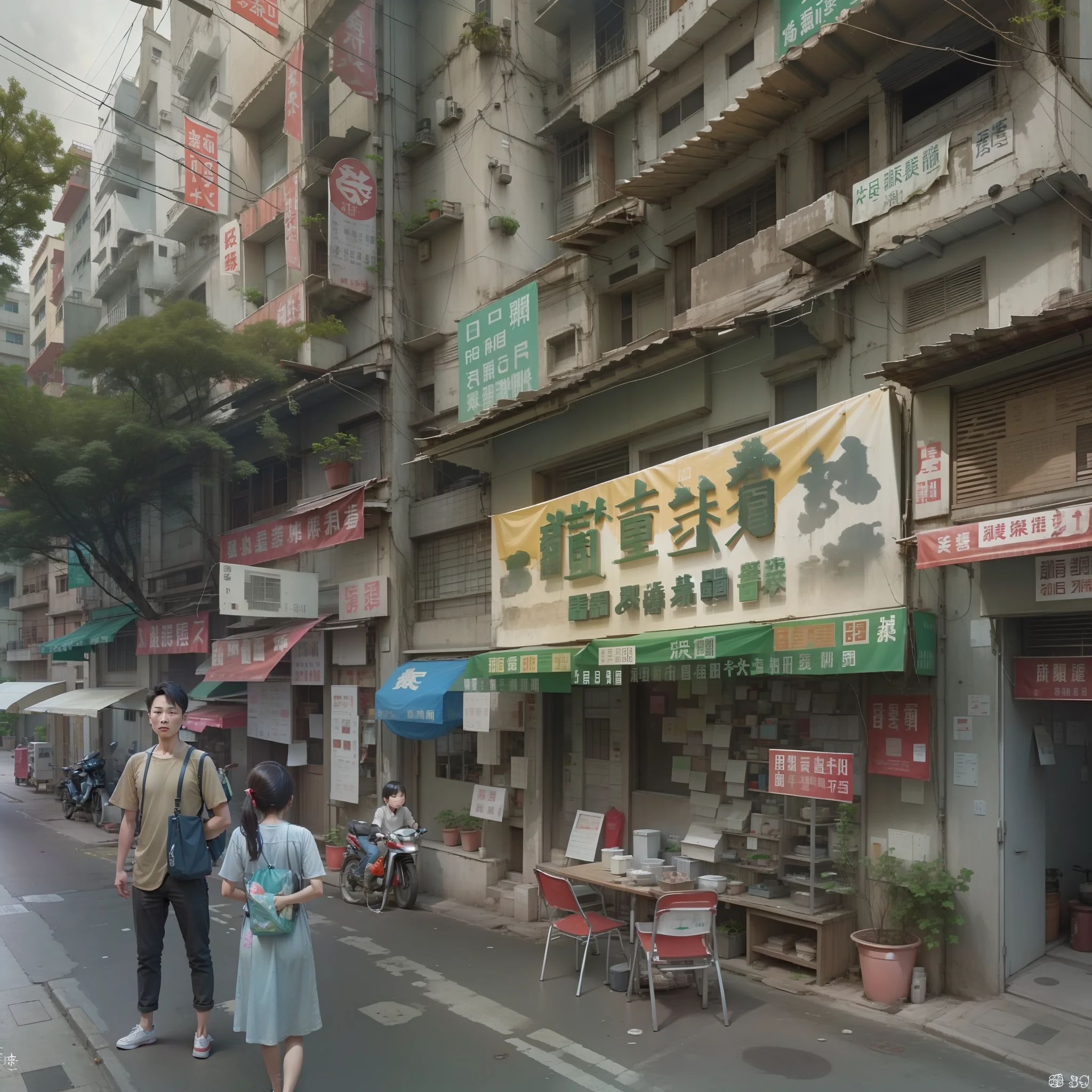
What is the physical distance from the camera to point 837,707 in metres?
8.45

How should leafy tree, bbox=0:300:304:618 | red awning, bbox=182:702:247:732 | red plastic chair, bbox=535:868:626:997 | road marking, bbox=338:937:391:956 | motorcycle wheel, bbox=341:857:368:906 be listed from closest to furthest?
red plastic chair, bbox=535:868:626:997, road marking, bbox=338:937:391:956, motorcycle wheel, bbox=341:857:368:906, leafy tree, bbox=0:300:304:618, red awning, bbox=182:702:247:732

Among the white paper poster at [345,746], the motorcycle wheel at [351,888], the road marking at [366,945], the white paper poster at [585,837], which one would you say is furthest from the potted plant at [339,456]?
the road marking at [366,945]

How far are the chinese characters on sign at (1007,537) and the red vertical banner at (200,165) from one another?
59.3ft

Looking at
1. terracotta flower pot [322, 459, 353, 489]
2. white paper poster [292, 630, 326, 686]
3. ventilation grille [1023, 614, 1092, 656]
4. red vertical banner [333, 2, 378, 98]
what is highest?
red vertical banner [333, 2, 378, 98]

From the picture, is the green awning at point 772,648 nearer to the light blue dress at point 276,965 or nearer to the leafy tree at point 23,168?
the light blue dress at point 276,965

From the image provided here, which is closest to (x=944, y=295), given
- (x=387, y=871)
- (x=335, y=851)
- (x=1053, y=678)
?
(x=1053, y=678)

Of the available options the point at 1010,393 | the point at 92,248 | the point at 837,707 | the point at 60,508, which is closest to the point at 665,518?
the point at 837,707

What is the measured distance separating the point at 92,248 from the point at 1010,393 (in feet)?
120

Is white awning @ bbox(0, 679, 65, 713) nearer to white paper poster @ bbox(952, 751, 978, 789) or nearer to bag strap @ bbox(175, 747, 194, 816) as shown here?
bag strap @ bbox(175, 747, 194, 816)

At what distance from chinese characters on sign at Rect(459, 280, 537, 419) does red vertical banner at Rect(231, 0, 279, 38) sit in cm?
632

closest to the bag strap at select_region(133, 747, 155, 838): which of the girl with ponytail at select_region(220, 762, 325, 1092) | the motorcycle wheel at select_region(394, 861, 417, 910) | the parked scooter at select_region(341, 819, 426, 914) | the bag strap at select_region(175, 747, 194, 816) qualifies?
the bag strap at select_region(175, 747, 194, 816)

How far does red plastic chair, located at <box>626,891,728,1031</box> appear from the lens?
7.25 m

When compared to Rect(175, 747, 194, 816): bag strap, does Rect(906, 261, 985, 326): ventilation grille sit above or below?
above

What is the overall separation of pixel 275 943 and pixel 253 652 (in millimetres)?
12154
